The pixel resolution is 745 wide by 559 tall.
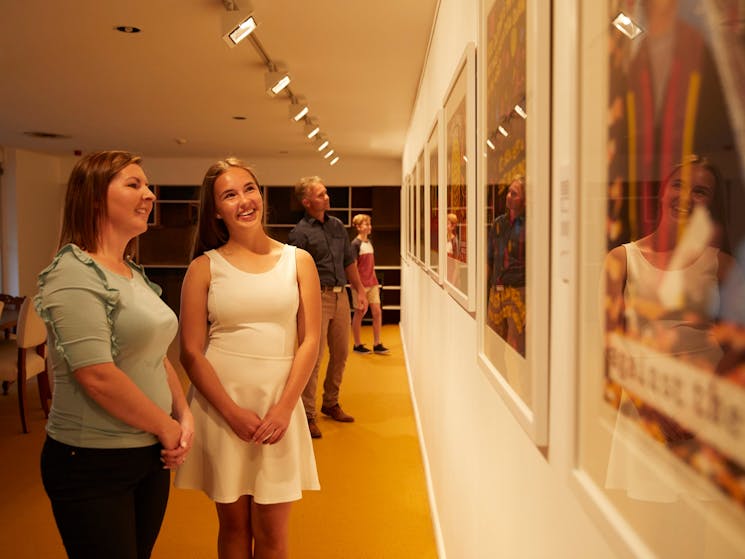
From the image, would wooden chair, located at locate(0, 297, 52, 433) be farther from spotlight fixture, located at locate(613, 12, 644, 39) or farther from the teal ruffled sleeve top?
spotlight fixture, located at locate(613, 12, 644, 39)

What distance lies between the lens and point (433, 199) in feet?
10.0

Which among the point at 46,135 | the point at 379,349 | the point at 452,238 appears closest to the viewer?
the point at 452,238

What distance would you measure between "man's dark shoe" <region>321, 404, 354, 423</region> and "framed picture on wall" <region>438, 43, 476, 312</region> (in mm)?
2504

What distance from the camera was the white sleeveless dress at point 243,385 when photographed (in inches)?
75.7

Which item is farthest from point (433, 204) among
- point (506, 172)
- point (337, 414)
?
point (337, 414)

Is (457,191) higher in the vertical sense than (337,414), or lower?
higher

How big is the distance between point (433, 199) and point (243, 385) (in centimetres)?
150

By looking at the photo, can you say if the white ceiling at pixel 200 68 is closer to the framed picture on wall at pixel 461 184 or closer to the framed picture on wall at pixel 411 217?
the framed picture on wall at pixel 411 217

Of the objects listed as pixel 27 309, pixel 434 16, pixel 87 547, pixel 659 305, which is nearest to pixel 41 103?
pixel 27 309

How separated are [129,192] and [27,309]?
3351 millimetres

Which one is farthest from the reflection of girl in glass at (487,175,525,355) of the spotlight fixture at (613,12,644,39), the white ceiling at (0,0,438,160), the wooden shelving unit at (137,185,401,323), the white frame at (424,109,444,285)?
the wooden shelving unit at (137,185,401,323)

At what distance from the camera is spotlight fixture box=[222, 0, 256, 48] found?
120 inches

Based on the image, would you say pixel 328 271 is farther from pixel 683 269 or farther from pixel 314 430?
pixel 683 269

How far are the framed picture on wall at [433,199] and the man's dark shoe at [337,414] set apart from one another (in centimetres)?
174
